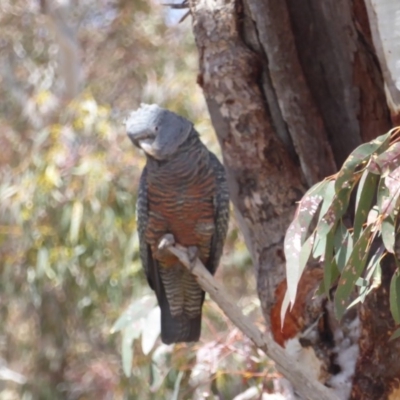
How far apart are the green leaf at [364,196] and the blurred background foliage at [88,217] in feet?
4.75

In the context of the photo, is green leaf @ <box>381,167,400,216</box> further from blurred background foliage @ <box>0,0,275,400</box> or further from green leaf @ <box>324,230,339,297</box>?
blurred background foliage @ <box>0,0,275,400</box>

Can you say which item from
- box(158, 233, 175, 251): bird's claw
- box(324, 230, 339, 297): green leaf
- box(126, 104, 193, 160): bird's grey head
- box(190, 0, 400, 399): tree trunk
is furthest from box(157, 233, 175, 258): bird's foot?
box(324, 230, 339, 297): green leaf

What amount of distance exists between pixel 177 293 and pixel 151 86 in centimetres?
313

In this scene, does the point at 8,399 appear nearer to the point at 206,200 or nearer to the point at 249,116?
the point at 206,200

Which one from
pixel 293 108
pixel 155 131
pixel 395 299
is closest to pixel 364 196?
pixel 395 299

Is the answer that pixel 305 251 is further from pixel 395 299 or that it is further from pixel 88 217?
pixel 88 217

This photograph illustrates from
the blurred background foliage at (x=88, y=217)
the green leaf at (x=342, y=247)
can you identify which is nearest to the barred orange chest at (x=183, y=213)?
the blurred background foliage at (x=88, y=217)

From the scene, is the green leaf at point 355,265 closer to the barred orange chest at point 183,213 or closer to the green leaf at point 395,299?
the green leaf at point 395,299

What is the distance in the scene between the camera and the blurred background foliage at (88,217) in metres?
3.64

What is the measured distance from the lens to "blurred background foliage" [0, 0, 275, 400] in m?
3.64

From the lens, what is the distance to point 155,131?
2613 mm

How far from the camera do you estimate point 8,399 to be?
588 cm

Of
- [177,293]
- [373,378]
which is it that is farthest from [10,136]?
[373,378]

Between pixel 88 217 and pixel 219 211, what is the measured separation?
65.2 inches
